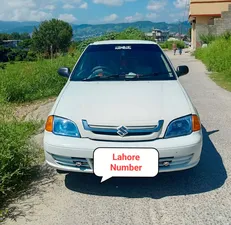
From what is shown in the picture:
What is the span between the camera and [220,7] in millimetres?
34094

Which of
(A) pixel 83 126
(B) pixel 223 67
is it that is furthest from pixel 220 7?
(A) pixel 83 126

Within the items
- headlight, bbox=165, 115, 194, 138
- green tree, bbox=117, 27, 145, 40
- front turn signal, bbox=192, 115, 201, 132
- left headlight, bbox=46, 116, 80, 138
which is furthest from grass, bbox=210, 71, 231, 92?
green tree, bbox=117, 27, 145, 40

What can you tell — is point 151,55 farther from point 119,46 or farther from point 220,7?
point 220,7

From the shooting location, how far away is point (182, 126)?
3.24 m

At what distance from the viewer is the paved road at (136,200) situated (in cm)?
295

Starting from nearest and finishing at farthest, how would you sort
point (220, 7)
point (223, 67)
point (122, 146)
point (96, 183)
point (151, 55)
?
point (122, 146)
point (96, 183)
point (151, 55)
point (223, 67)
point (220, 7)

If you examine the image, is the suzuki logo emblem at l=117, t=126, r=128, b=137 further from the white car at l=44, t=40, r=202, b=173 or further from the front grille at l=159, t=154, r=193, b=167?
the front grille at l=159, t=154, r=193, b=167

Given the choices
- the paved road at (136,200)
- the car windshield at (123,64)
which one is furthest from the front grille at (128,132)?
the car windshield at (123,64)

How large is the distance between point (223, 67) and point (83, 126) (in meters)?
12.6

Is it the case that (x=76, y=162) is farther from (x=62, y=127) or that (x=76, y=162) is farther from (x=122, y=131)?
(x=122, y=131)

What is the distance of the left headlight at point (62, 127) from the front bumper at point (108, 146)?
5 centimetres

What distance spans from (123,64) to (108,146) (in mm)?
1852

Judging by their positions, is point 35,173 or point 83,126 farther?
point 35,173

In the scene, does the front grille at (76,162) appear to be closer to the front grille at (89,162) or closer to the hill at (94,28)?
the front grille at (89,162)
